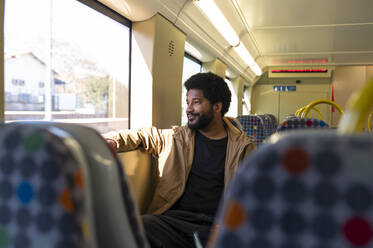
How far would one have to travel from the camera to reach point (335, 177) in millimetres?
444

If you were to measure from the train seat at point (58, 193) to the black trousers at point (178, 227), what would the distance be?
116cm

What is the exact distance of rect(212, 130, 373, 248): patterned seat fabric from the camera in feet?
1.44

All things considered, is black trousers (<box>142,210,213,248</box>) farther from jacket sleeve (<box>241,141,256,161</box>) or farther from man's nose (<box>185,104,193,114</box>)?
man's nose (<box>185,104,193,114</box>)

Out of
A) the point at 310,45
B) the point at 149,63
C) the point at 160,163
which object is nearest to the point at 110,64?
the point at 149,63

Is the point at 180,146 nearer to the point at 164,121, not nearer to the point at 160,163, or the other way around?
the point at 160,163

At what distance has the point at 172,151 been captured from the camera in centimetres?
224

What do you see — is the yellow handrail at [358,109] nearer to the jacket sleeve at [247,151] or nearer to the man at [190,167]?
the man at [190,167]

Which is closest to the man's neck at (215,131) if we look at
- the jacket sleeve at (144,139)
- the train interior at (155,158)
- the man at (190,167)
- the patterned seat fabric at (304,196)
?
the man at (190,167)

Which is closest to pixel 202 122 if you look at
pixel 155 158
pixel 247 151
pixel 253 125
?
pixel 247 151

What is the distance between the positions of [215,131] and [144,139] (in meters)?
0.50

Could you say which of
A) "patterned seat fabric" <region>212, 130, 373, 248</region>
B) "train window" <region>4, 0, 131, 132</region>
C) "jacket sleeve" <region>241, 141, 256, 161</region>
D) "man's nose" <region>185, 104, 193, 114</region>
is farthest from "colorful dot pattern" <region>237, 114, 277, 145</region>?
"patterned seat fabric" <region>212, 130, 373, 248</region>

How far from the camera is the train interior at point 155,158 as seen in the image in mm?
450

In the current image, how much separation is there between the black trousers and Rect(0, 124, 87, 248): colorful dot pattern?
122 centimetres

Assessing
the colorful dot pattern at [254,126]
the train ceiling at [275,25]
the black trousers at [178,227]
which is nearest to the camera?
the black trousers at [178,227]
